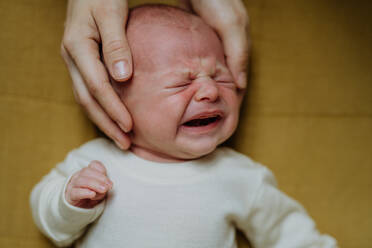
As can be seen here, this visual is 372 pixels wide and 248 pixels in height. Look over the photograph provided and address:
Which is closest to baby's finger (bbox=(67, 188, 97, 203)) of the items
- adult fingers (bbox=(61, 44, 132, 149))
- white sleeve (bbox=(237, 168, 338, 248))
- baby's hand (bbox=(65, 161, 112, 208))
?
baby's hand (bbox=(65, 161, 112, 208))

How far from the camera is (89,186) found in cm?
89

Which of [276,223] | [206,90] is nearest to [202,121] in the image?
[206,90]

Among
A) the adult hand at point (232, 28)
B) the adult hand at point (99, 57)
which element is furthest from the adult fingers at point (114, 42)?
the adult hand at point (232, 28)

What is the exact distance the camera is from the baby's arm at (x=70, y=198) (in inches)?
35.6

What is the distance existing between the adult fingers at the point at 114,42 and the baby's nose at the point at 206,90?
18 centimetres

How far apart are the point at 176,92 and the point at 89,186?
31 cm

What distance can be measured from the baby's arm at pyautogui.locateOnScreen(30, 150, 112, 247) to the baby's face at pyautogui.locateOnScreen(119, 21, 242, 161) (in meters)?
0.18

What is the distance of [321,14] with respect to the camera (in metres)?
1.29

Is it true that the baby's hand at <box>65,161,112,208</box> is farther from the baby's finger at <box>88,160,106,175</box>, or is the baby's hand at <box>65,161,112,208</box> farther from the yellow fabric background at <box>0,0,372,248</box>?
the yellow fabric background at <box>0,0,372,248</box>

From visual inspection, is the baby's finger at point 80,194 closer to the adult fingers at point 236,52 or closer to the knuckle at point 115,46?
the knuckle at point 115,46

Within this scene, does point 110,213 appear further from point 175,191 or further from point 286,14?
point 286,14

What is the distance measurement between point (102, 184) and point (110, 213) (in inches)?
4.6

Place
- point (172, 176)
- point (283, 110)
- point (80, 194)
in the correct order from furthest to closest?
point (283, 110)
point (172, 176)
point (80, 194)

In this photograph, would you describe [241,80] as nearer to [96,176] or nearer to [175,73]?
[175,73]
